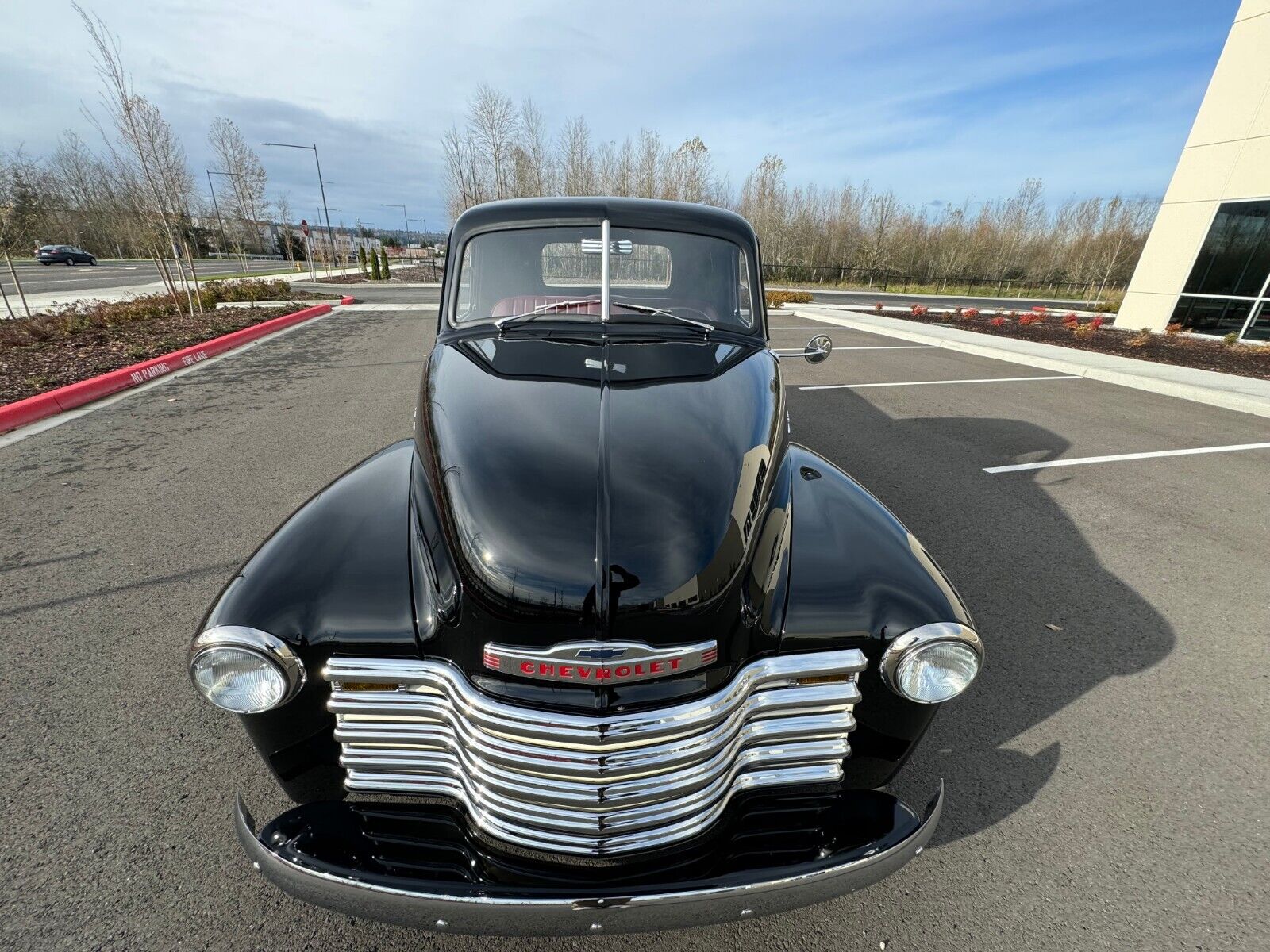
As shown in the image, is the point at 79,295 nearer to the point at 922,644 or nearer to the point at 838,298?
the point at 922,644

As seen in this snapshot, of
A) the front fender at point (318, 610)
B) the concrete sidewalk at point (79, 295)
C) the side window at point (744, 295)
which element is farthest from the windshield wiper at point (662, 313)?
the concrete sidewalk at point (79, 295)

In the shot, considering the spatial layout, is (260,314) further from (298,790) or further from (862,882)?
(862,882)

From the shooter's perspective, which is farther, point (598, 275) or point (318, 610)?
point (598, 275)

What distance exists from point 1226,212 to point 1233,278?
158cm

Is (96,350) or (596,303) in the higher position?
(596,303)

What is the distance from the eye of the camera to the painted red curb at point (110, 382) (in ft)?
19.8

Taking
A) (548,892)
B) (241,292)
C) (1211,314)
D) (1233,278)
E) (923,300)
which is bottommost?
(923,300)

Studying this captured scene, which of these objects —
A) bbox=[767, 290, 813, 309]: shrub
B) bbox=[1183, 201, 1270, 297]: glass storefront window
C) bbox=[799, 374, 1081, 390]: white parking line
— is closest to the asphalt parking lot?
bbox=[799, 374, 1081, 390]: white parking line

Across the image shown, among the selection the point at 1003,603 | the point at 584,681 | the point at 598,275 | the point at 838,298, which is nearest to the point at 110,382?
the point at 598,275

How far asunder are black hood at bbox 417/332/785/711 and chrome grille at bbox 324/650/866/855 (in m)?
0.15

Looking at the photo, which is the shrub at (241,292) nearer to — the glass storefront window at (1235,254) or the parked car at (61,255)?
the glass storefront window at (1235,254)

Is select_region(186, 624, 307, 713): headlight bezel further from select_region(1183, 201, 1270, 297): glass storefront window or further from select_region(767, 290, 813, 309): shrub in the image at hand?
select_region(767, 290, 813, 309): shrub

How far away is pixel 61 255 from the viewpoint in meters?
35.8

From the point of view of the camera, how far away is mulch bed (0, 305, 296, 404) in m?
7.23
